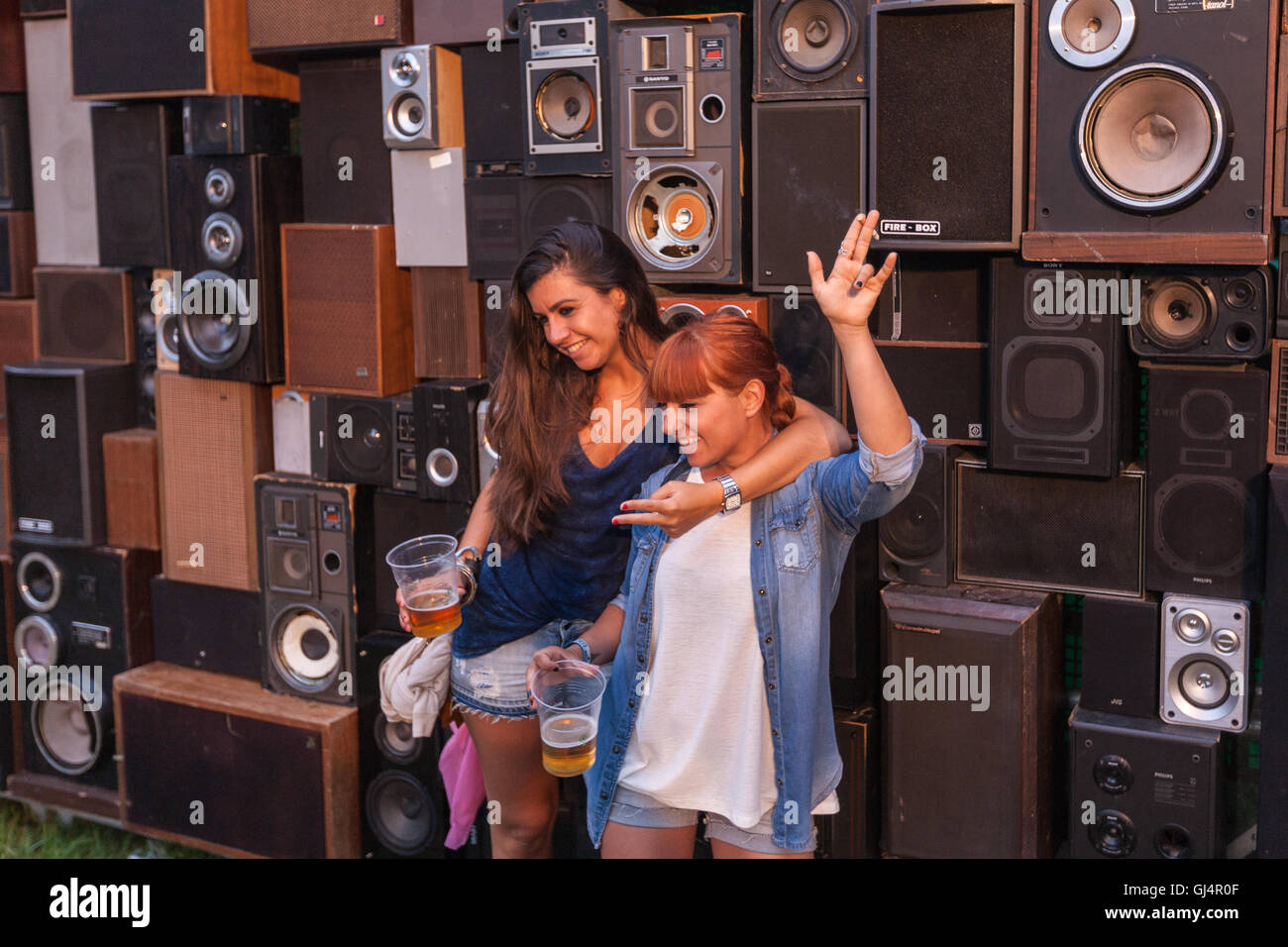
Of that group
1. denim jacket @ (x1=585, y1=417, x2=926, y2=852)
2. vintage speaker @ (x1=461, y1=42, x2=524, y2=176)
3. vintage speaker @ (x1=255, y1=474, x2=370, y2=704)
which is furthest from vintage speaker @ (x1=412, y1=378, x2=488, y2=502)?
denim jacket @ (x1=585, y1=417, x2=926, y2=852)

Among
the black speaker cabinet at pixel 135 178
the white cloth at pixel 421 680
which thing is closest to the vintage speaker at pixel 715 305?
the white cloth at pixel 421 680

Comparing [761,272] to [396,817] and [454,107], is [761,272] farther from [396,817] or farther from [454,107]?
[396,817]

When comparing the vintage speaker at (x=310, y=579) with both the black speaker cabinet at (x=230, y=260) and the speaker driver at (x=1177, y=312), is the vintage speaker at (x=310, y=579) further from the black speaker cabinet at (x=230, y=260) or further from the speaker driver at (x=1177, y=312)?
the speaker driver at (x=1177, y=312)

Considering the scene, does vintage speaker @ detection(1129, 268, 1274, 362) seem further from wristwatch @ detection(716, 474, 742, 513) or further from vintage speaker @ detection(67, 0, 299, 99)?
vintage speaker @ detection(67, 0, 299, 99)

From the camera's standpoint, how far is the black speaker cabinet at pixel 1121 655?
124 inches

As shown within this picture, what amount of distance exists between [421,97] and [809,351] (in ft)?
4.10

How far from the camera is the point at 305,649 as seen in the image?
411 cm

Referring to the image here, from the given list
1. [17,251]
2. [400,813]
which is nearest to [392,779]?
[400,813]

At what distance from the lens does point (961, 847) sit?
316 cm

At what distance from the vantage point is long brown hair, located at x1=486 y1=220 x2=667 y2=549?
2637mm

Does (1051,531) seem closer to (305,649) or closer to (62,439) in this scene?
(305,649)

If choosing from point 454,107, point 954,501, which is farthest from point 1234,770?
point 454,107

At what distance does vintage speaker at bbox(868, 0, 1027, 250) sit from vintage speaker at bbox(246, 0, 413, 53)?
1322 millimetres

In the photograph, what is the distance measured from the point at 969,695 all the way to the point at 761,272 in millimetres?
1083
